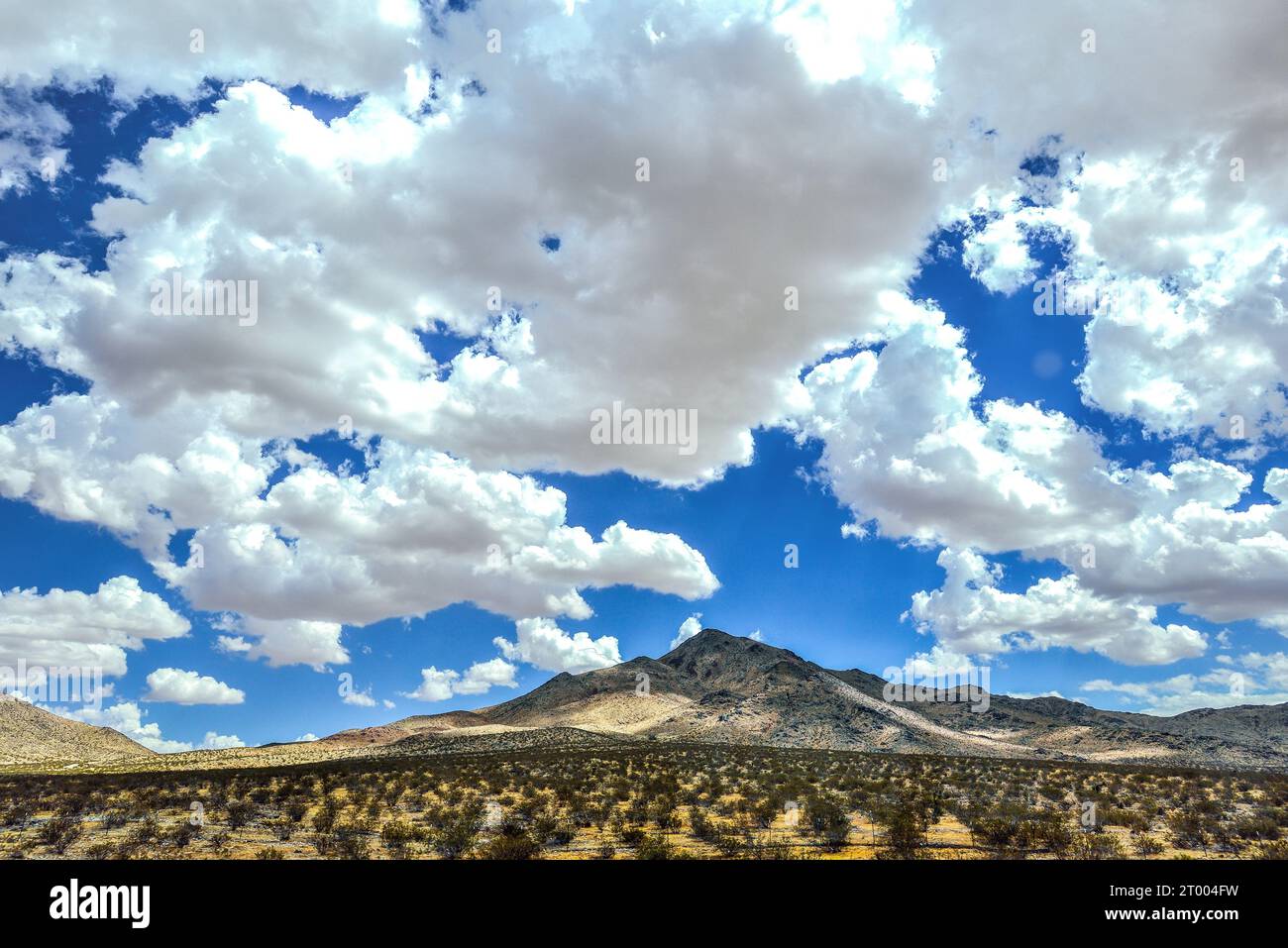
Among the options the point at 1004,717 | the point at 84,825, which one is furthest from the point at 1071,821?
the point at 1004,717

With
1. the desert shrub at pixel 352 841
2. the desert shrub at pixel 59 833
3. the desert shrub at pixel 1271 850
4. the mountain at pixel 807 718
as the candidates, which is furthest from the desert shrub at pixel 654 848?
the mountain at pixel 807 718

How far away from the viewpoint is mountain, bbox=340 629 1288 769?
107812mm

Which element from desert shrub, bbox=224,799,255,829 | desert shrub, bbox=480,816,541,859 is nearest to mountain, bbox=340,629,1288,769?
desert shrub, bbox=224,799,255,829

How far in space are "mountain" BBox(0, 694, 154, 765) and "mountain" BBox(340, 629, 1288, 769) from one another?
4555cm

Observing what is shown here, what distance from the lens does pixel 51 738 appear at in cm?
13925

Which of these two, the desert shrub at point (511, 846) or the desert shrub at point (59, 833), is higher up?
the desert shrub at point (511, 846)

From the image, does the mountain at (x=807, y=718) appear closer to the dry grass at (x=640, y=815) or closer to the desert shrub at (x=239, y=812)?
the dry grass at (x=640, y=815)

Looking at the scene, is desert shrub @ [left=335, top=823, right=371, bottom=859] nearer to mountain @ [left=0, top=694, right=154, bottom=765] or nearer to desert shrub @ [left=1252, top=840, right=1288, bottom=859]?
desert shrub @ [left=1252, top=840, right=1288, bottom=859]

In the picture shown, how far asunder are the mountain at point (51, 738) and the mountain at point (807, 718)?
45.5 m

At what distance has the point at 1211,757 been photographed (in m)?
104

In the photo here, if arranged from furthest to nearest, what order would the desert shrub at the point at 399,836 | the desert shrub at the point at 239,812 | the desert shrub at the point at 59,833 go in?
1. the desert shrub at the point at 239,812
2. the desert shrub at the point at 59,833
3. the desert shrub at the point at 399,836

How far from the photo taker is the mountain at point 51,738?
5002 inches
